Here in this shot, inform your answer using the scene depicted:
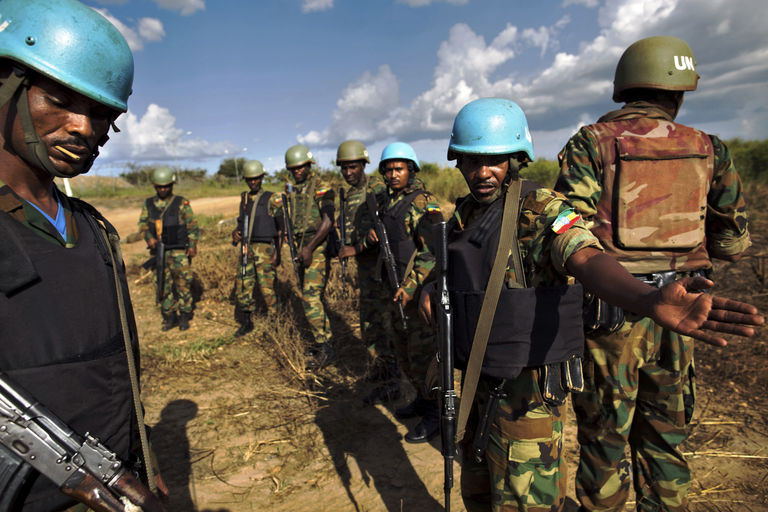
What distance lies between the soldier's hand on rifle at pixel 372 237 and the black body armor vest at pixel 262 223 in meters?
2.62

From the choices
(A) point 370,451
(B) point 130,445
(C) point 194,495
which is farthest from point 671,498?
(C) point 194,495

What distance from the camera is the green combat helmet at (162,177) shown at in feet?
22.1

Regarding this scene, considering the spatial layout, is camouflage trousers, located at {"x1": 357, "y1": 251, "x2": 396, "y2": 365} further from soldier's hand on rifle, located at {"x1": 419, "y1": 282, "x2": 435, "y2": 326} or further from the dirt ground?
soldier's hand on rifle, located at {"x1": 419, "y1": 282, "x2": 435, "y2": 326}

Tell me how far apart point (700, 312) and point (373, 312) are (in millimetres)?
3560

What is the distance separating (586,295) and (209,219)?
14891 mm

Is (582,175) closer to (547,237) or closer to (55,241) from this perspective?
(547,237)

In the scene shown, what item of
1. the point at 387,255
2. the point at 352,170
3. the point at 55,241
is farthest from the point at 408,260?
the point at 55,241

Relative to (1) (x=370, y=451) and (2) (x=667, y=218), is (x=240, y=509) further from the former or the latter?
(2) (x=667, y=218)

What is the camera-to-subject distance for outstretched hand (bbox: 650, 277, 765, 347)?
100 cm

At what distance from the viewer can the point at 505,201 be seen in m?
1.79

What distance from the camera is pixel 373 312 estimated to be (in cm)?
450

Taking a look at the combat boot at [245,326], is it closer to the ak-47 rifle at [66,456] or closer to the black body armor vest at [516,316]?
the black body armor vest at [516,316]

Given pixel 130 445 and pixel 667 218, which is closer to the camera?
pixel 130 445

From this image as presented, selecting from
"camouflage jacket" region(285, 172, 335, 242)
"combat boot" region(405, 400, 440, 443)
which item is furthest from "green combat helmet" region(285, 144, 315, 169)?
"combat boot" region(405, 400, 440, 443)
